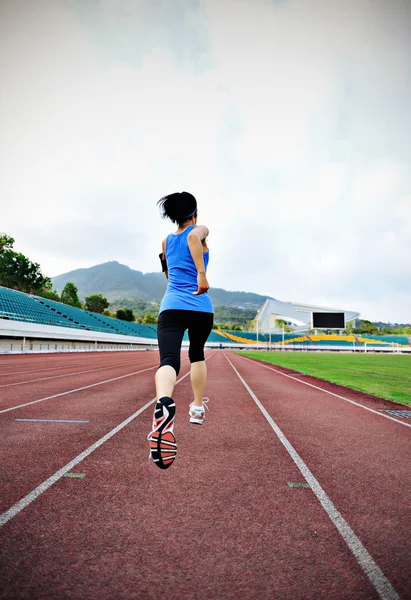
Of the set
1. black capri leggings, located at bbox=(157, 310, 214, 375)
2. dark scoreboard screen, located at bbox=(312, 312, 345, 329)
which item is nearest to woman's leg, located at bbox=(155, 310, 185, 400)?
black capri leggings, located at bbox=(157, 310, 214, 375)

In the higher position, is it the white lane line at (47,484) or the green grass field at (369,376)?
the white lane line at (47,484)

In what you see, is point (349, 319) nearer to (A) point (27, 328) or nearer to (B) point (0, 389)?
(A) point (27, 328)

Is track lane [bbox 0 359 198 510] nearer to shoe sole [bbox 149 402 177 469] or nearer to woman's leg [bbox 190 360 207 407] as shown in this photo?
shoe sole [bbox 149 402 177 469]

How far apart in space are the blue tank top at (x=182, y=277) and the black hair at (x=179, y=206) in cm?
15

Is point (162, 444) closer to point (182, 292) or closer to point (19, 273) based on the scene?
point (182, 292)

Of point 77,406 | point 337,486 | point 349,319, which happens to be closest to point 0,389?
point 77,406

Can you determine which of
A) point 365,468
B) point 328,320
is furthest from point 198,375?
point 328,320

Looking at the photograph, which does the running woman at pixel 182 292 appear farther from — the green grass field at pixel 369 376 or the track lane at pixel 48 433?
the green grass field at pixel 369 376

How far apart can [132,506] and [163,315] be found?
147cm

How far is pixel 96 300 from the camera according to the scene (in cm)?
11738

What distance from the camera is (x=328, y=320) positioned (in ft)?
252

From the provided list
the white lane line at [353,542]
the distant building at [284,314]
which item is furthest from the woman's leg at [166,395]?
the distant building at [284,314]

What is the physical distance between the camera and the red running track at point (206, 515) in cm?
166

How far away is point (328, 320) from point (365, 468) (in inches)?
3048
